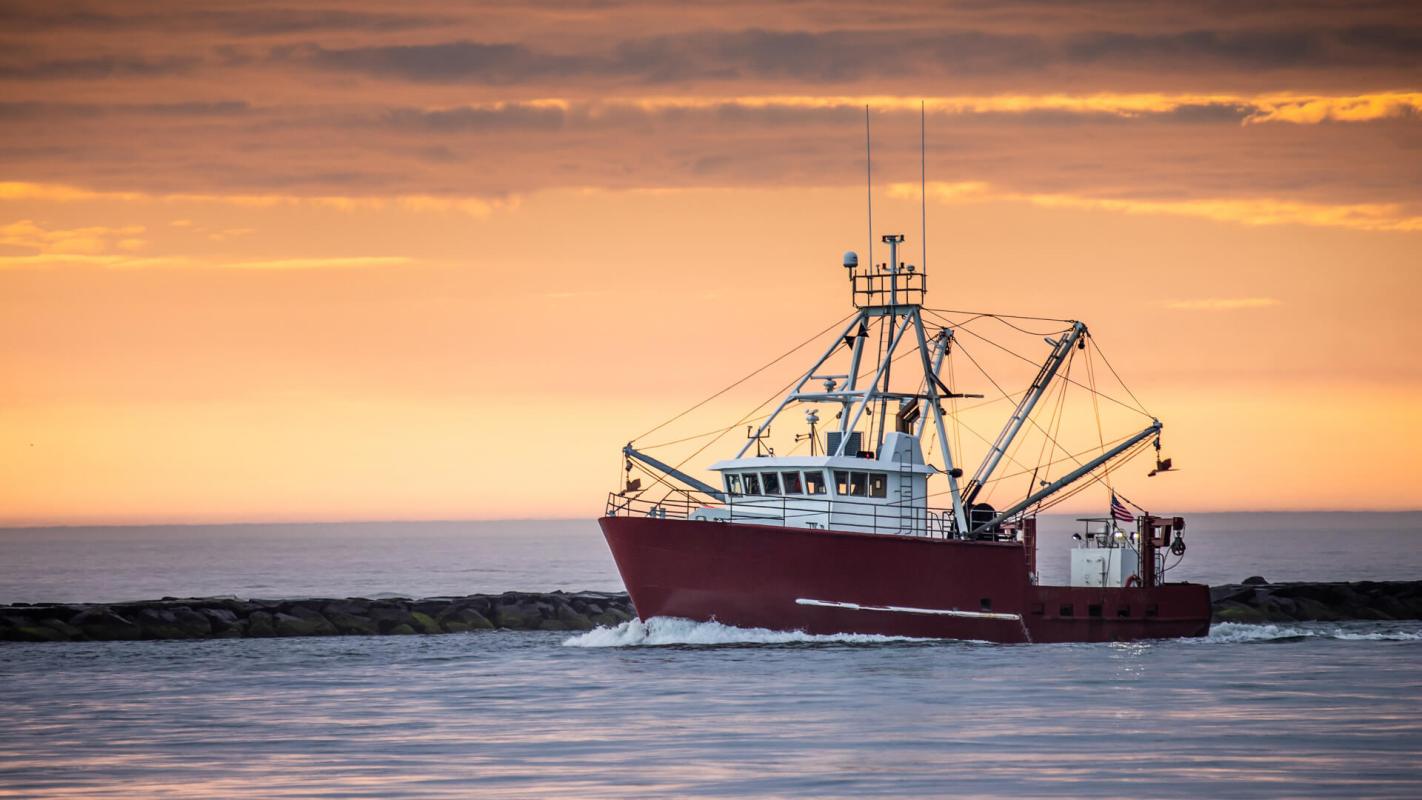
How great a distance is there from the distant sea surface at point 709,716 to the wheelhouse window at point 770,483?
358cm

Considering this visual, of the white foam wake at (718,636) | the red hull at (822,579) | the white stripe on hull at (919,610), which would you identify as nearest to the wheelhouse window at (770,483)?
the red hull at (822,579)

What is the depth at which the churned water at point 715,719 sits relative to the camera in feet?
79.3

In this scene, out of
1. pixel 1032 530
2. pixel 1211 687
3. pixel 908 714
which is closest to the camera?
pixel 908 714

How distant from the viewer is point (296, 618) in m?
51.8

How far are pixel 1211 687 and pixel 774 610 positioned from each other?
9520 millimetres

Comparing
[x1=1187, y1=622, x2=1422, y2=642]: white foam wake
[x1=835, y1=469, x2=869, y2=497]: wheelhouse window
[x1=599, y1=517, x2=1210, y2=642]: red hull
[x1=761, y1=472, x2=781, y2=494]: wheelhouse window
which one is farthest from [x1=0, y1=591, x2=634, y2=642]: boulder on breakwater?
[x1=1187, y1=622, x2=1422, y2=642]: white foam wake

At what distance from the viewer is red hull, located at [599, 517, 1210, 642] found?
1576 inches

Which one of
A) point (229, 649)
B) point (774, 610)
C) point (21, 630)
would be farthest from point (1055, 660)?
point (21, 630)

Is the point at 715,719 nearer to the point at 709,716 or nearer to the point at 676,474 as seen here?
the point at 709,716

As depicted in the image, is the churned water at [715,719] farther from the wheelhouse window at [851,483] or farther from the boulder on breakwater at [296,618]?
the boulder on breakwater at [296,618]

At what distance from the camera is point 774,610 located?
132 feet

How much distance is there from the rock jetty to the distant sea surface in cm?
184

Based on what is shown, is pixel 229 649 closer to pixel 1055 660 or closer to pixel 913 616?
pixel 913 616

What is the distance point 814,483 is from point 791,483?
56 centimetres
